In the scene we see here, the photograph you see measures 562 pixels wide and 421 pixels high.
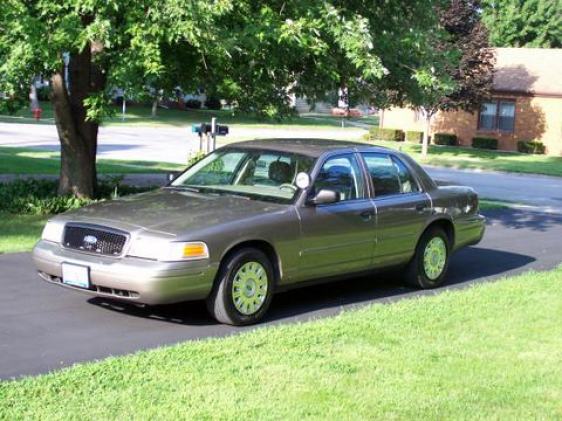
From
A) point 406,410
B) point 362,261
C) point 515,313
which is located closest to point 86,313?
point 362,261

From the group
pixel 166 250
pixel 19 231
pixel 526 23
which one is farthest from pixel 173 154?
pixel 526 23

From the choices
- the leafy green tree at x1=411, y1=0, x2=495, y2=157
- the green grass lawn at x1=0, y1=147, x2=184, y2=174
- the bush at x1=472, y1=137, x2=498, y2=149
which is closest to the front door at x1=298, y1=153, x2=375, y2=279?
the green grass lawn at x1=0, y1=147, x2=184, y2=174

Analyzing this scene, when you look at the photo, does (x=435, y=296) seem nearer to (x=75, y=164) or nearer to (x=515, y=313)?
(x=515, y=313)

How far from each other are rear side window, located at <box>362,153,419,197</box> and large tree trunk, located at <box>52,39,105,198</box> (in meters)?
5.61

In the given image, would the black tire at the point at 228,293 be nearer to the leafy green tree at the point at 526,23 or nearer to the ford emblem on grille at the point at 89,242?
the ford emblem on grille at the point at 89,242

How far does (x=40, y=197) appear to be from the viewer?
12.9 m

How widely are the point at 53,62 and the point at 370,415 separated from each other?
6041mm

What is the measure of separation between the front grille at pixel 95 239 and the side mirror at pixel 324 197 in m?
1.78

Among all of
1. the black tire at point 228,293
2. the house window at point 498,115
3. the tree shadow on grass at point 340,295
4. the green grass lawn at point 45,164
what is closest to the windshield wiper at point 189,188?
the tree shadow on grass at point 340,295

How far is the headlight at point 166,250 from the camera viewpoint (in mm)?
6414

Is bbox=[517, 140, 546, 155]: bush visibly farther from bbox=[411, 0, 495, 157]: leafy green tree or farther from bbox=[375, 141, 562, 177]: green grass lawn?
bbox=[411, 0, 495, 157]: leafy green tree

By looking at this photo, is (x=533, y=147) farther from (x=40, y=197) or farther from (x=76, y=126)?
(x=40, y=197)

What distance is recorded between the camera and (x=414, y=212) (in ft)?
27.9

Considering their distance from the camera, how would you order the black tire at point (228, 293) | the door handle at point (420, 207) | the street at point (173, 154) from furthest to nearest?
the street at point (173, 154) < the door handle at point (420, 207) < the black tire at point (228, 293)
